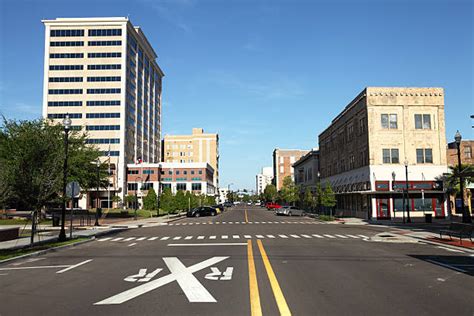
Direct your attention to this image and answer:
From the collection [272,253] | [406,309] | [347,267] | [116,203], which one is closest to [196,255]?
[272,253]

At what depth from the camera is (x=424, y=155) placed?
1816 inches

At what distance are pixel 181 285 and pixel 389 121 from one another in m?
41.9

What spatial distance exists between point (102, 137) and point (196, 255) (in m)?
90.0

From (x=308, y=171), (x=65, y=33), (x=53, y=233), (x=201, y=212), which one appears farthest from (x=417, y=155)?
(x=65, y=33)

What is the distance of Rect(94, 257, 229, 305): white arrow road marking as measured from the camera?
8555 millimetres

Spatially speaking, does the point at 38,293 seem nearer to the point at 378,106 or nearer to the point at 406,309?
the point at 406,309

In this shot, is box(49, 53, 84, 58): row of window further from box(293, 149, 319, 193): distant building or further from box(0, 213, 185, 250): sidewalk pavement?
box(0, 213, 185, 250): sidewalk pavement

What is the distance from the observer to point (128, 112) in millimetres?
103688

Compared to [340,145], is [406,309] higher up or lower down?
lower down

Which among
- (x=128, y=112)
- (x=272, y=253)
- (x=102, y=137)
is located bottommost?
(x=272, y=253)

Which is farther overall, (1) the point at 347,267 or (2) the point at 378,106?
(2) the point at 378,106

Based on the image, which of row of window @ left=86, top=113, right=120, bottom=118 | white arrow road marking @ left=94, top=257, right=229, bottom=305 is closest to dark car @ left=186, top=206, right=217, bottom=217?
row of window @ left=86, top=113, right=120, bottom=118

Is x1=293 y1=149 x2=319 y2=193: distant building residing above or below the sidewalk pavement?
above

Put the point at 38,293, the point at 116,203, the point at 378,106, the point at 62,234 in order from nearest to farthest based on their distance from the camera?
the point at 38,293 < the point at 62,234 < the point at 378,106 < the point at 116,203
